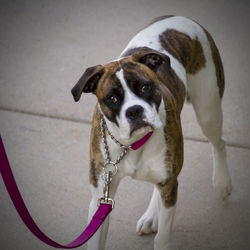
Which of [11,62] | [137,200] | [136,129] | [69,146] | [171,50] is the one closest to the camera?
[136,129]

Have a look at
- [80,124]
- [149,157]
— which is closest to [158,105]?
[149,157]

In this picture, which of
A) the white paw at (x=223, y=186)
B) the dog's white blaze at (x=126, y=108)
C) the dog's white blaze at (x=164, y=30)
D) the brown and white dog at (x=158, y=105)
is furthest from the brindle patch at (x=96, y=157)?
the white paw at (x=223, y=186)

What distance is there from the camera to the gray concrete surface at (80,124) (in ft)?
12.9

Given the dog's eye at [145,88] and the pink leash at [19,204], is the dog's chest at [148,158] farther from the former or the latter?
the pink leash at [19,204]

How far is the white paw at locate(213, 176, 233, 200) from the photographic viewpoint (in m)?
4.12

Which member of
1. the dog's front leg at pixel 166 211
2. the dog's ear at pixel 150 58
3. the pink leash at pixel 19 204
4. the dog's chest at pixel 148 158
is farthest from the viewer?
the dog's front leg at pixel 166 211

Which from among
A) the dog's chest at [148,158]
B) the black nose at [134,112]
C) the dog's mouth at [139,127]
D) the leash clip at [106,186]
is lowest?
the leash clip at [106,186]

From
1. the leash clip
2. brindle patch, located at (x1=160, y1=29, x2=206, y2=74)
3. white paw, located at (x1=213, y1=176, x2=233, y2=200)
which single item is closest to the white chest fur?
the leash clip

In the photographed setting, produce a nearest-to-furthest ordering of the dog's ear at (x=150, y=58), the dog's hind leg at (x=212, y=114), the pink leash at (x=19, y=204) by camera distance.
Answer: the pink leash at (x=19, y=204) → the dog's ear at (x=150, y=58) → the dog's hind leg at (x=212, y=114)

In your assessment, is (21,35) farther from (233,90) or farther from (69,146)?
(233,90)

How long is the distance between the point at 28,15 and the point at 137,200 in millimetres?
3653

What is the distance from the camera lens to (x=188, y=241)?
12.5 ft

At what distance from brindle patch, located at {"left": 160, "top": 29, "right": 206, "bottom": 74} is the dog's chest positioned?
813 mm

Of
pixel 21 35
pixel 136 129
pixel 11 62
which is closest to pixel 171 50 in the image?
pixel 136 129
